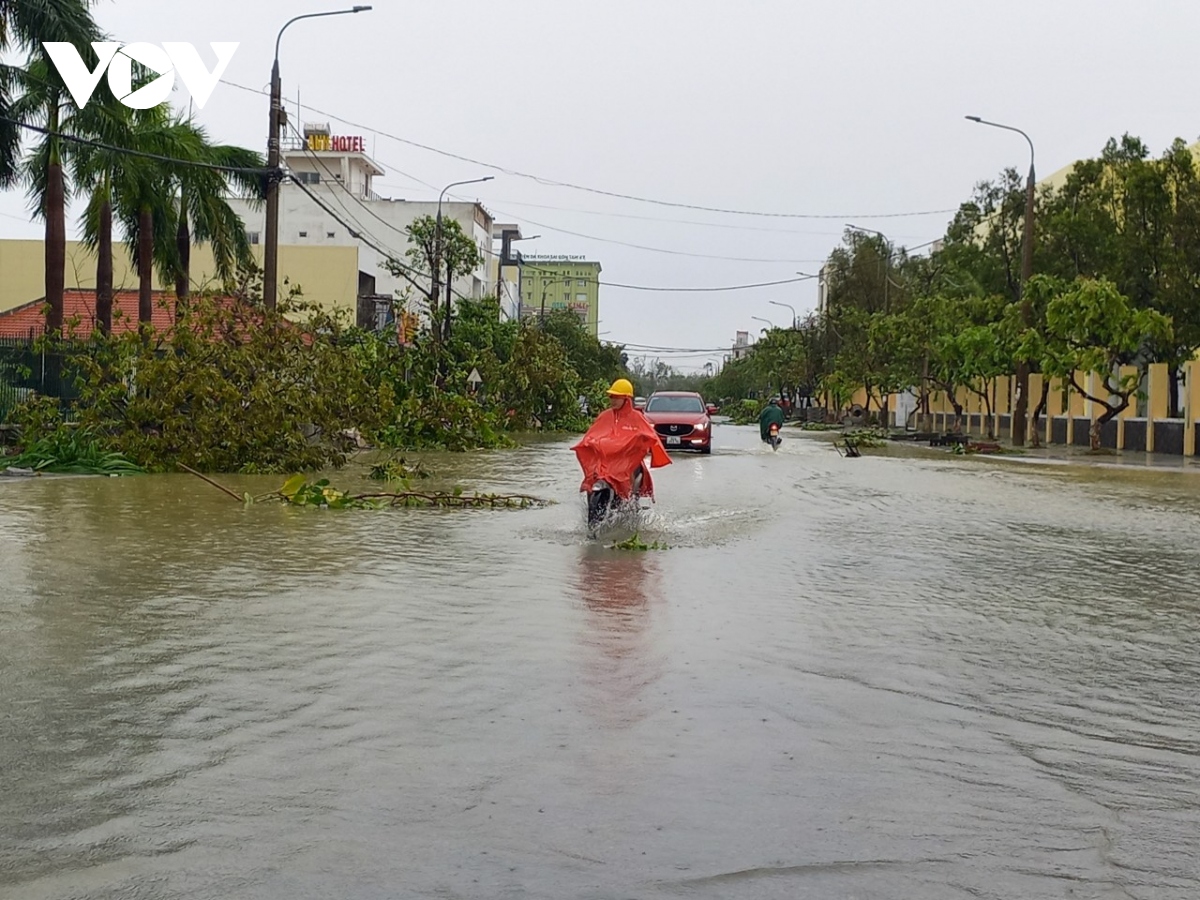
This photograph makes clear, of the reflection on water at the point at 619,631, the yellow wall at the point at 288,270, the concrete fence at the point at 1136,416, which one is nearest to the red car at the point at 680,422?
the concrete fence at the point at 1136,416

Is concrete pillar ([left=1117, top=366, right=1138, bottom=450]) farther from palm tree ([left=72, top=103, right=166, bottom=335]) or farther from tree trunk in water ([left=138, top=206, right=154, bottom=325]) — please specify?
palm tree ([left=72, top=103, right=166, bottom=335])

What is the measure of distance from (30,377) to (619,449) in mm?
18235

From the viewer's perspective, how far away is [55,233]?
103 ft

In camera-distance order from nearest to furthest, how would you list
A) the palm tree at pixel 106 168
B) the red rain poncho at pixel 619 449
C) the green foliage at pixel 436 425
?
the red rain poncho at pixel 619 449, the palm tree at pixel 106 168, the green foliage at pixel 436 425

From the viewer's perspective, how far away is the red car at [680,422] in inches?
1480

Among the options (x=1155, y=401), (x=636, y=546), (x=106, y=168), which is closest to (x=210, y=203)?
(x=106, y=168)

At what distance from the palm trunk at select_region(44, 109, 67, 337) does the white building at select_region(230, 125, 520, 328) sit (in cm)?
5024

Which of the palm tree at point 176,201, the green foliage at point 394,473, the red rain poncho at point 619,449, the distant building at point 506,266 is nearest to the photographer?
the red rain poncho at point 619,449

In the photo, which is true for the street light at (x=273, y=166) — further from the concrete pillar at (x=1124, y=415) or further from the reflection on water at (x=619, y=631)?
the concrete pillar at (x=1124, y=415)

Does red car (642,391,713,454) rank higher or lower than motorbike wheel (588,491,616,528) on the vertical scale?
higher

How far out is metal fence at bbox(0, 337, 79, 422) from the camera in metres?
29.1

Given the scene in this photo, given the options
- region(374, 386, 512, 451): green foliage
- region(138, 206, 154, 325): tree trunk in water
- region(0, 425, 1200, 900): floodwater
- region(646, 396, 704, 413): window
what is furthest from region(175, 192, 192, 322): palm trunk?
region(0, 425, 1200, 900): floodwater

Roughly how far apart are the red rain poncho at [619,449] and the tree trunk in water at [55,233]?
755 inches

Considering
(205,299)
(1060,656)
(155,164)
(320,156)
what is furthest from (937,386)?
(1060,656)
